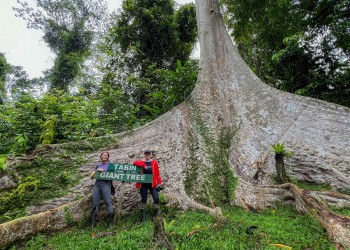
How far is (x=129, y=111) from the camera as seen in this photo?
28.5ft

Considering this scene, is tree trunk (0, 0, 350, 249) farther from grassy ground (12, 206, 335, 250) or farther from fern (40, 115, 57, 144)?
fern (40, 115, 57, 144)

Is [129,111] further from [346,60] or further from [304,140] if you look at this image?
[346,60]

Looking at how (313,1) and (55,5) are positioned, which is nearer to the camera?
(313,1)

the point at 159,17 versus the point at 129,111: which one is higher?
the point at 159,17

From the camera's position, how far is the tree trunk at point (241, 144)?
4917 mm

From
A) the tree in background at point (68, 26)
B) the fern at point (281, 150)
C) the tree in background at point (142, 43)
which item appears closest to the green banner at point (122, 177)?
the fern at point (281, 150)

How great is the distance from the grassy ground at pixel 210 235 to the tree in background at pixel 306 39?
6.64 metres

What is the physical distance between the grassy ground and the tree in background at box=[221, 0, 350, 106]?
664 cm

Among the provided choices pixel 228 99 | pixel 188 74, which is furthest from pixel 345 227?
pixel 188 74

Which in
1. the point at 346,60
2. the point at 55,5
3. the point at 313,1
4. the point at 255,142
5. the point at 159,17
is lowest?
the point at 255,142

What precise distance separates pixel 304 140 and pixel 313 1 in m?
6.21

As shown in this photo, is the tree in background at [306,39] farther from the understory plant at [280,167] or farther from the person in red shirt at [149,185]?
the person in red shirt at [149,185]

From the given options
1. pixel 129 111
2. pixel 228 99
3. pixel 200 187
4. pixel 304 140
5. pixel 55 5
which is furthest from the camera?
pixel 55 5

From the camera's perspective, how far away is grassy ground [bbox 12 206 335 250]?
3.04 m
